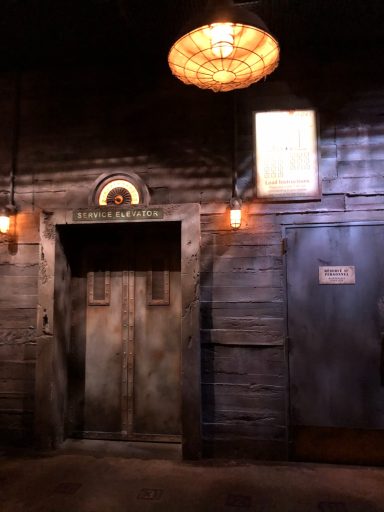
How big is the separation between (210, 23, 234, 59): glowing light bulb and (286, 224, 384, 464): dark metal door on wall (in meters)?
2.52

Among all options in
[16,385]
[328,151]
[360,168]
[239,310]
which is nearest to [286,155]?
[328,151]

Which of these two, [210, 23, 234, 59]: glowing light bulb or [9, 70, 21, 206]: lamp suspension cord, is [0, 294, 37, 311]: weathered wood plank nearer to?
[9, 70, 21, 206]: lamp suspension cord

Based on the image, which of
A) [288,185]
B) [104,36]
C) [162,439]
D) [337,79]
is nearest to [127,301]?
[162,439]

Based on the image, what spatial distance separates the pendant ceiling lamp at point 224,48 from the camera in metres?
2.96

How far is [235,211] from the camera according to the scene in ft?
16.1

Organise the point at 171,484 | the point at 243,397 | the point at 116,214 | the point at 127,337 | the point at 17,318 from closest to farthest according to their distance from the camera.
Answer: the point at 171,484
the point at 243,397
the point at 116,214
the point at 17,318
the point at 127,337

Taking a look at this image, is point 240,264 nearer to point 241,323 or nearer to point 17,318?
point 241,323

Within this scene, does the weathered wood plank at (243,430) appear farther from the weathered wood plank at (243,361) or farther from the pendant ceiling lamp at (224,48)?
the pendant ceiling lamp at (224,48)

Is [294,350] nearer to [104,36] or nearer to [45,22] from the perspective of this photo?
[104,36]

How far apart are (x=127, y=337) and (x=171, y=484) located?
6.40 feet

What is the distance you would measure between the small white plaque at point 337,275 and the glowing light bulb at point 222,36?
279cm

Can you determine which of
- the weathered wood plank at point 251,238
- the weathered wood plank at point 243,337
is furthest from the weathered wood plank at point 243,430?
the weathered wood plank at point 251,238

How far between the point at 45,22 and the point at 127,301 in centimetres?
366

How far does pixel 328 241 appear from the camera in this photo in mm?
4848
